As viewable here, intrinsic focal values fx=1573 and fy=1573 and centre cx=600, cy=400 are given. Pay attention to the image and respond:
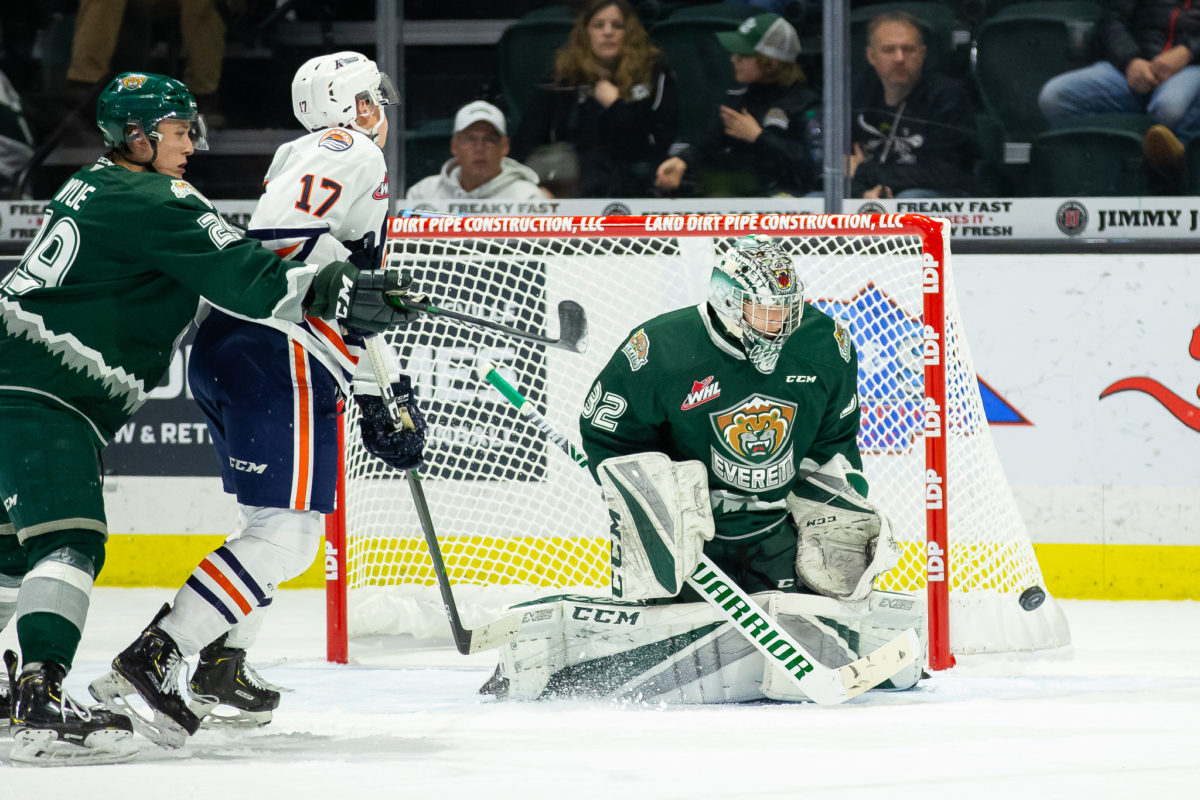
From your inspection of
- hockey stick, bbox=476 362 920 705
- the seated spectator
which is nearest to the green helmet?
hockey stick, bbox=476 362 920 705

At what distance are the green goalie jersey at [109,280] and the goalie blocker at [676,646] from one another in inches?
36.0

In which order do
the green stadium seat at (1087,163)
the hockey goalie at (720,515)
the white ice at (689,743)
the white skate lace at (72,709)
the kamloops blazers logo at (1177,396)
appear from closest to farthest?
the white ice at (689,743), the white skate lace at (72,709), the hockey goalie at (720,515), the kamloops blazers logo at (1177,396), the green stadium seat at (1087,163)

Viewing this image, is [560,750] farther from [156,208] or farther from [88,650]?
[88,650]

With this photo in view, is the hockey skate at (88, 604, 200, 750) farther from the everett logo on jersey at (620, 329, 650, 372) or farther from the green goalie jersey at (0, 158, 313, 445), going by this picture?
the everett logo on jersey at (620, 329, 650, 372)

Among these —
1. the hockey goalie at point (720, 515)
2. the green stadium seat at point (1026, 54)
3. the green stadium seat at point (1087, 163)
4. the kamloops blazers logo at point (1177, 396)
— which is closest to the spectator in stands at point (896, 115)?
the green stadium seat at point (1026, 54)

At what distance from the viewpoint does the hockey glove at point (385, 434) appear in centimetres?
289

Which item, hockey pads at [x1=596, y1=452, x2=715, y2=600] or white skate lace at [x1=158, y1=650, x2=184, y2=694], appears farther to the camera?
hockey pads at [x1=596, y1=452, x2=715, y2=600]

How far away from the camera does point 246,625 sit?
115 inches

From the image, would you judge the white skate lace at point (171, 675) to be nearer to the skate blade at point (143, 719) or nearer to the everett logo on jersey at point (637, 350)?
the skate blade at point (143, 719)

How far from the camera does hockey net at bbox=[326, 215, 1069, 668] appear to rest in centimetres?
357

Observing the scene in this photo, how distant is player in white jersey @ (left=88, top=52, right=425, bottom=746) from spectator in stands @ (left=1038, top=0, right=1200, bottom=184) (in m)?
2.60

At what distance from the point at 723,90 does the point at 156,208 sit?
2643 mm

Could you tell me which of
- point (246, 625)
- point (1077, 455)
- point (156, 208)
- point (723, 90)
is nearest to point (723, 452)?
point (246, 625)

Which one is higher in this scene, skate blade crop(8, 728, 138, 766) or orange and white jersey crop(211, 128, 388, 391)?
orange and white jersey crop(211, 128, 388, 391)
